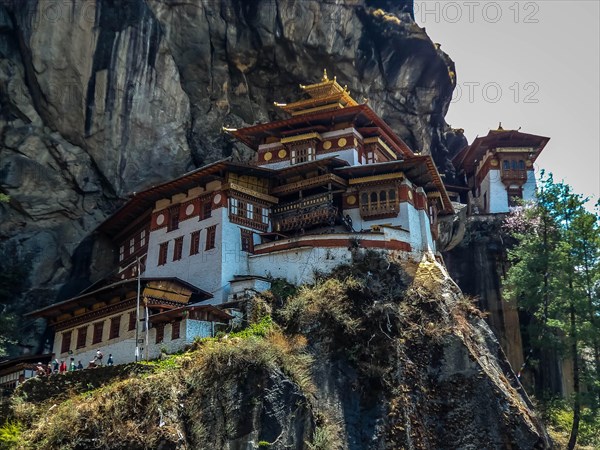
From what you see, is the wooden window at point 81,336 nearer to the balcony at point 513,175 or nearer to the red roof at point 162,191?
the red roof at point 162,191

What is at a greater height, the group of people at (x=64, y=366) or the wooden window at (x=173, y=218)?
the wooden window at (x=173, y=218)

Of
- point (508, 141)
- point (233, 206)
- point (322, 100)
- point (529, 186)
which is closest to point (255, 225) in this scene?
point (233, 206)

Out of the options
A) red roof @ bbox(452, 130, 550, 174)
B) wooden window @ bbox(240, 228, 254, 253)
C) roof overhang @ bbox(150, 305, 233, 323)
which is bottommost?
roof overhang @ bbox(150, 305, 233, 323)

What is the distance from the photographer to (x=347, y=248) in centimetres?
4141

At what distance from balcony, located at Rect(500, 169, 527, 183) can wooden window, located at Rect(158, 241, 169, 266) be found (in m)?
30.4

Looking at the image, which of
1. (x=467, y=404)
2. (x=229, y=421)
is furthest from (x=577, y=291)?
(x=229, y=421)

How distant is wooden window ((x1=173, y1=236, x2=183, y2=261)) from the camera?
45.2 m

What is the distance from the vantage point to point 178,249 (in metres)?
45.4

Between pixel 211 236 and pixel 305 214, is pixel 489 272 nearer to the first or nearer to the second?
pixel 305 214

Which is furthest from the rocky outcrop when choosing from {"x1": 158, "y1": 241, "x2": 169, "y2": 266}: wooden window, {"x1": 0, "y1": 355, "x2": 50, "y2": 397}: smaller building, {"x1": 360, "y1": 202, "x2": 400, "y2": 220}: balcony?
{"x1": 0, "y1": 355, "x2": 50, "y2": 397}: smaller building

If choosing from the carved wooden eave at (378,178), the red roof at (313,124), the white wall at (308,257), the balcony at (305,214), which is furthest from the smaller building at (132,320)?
the red roof at (313,124)

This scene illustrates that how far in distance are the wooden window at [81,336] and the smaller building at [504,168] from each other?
3386 centimetres

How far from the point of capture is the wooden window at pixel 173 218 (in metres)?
46.5

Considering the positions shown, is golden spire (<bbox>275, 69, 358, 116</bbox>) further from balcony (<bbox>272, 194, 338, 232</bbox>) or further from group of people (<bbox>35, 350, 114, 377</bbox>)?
group of people (<bbox>35, 350, 114, 377</bbox>)
